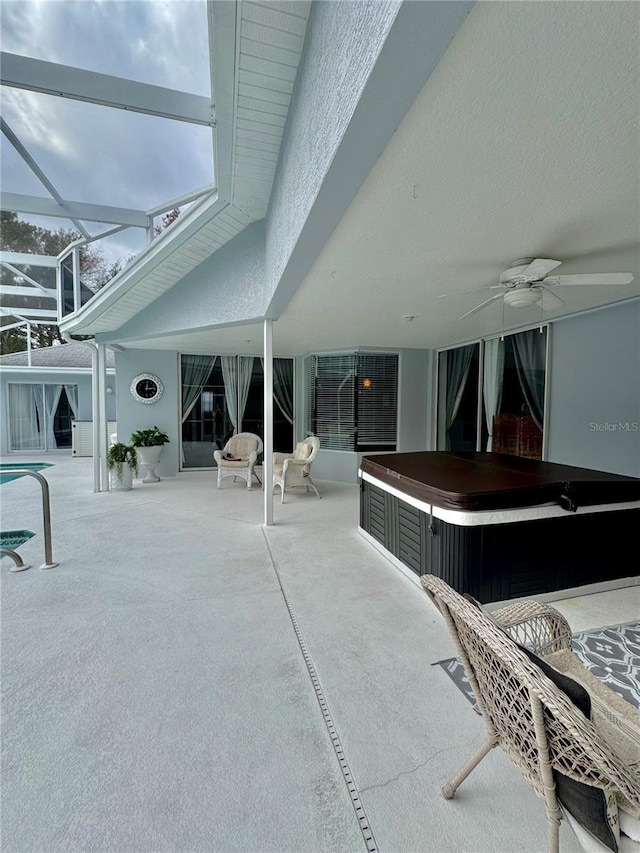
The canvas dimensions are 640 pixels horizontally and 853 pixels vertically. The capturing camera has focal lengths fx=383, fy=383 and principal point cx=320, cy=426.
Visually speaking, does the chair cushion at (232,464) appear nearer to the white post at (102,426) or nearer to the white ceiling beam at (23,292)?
the white post at (102,426)

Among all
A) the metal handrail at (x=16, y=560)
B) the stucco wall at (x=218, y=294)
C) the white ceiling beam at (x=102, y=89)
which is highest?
the white ceiling beam at (x=102, y=89)

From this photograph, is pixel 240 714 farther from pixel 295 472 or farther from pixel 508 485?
pixel 295 472

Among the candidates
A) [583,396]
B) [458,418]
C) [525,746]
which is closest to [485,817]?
[525,746]

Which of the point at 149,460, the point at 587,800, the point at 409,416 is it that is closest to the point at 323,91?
the point at 587,800

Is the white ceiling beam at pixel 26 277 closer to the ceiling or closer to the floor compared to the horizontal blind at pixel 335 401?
closer to the ceiling

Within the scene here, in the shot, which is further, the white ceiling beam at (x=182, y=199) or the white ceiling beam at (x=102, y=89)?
the white ceiling beam at (x=182, y=199)

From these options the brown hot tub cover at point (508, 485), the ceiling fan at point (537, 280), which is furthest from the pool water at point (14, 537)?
the ceiling fan at point (537, 280)

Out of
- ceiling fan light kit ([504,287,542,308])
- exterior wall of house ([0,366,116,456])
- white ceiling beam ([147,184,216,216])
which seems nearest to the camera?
ceiling fan light kit ([504,287,542,308])

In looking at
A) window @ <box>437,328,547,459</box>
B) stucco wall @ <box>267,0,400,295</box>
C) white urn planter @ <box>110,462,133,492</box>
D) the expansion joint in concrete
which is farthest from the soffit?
white urn planter @ <box>110,462,133,492</box>

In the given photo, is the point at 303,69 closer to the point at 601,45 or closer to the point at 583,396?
the point at 601,45

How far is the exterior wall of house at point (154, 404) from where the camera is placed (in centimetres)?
727

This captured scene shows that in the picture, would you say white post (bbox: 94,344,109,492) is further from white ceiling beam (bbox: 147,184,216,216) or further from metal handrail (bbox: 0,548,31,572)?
metal handrail (bbox: 0,548,31,572)

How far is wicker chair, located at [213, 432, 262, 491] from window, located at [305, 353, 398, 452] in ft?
4.65

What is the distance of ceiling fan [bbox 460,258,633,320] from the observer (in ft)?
8.30
